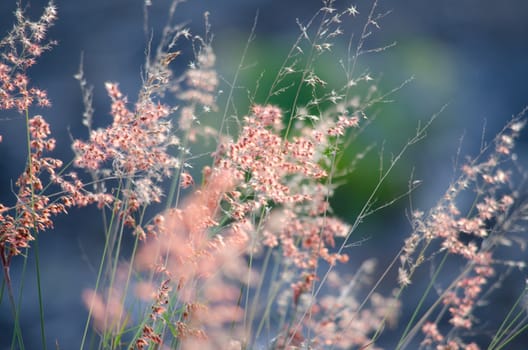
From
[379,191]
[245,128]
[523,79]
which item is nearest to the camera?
[245,128]

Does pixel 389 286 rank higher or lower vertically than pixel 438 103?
lower

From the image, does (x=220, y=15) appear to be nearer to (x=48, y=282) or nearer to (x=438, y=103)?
(x=438, y=103)

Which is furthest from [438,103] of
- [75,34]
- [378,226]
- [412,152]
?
[75,34]

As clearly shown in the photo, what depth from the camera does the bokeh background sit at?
200 inches

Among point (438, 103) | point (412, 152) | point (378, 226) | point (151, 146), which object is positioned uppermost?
point (151, 146)

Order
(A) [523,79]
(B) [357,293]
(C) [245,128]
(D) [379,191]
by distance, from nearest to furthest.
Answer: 1. (C) [245,128]
2. (B) [357,293]
3. (D) [379,191]
4. (A) [523,79]

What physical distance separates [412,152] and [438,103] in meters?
0.55

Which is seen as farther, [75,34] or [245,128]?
[75,34]

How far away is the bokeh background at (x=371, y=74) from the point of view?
16.7ft

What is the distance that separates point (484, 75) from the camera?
5.70m

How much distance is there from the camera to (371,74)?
5.43 meters

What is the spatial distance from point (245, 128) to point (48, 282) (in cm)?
348

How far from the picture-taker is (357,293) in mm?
4801

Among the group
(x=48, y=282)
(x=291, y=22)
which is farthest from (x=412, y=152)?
(x=48, y=282)
